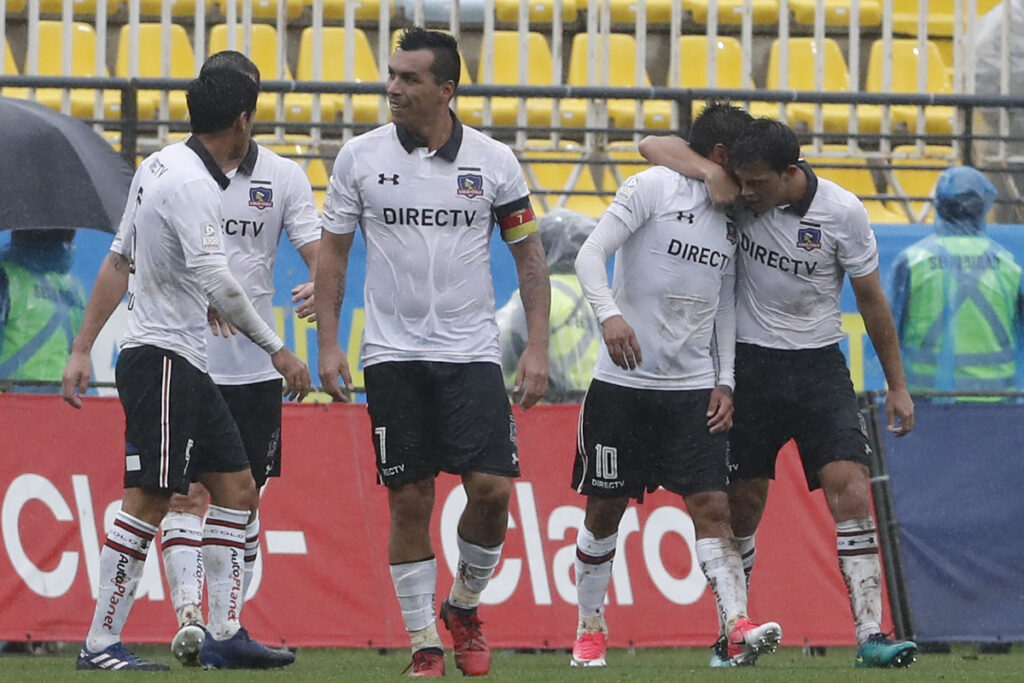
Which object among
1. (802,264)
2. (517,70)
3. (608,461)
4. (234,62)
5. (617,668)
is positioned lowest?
(617,668)

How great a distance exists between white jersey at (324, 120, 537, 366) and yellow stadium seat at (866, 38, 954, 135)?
1052cm

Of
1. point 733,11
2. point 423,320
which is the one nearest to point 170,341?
point 423,320

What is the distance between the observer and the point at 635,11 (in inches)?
657

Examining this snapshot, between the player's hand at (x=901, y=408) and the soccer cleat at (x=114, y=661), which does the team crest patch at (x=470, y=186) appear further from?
the soccer cleat at (x=114, y=661)

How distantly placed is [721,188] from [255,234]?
1.89 metres

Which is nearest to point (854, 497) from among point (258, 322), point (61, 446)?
point (258, 322)

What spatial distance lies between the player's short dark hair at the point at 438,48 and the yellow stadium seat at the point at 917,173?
7.99m

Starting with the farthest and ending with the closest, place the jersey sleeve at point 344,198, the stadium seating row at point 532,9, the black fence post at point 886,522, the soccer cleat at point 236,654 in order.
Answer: the stadium seating row at point 532,9 < the black fence post at point 886,522 < the soccer cleat at point 236,654 < the jersey sleeve at point 344,198

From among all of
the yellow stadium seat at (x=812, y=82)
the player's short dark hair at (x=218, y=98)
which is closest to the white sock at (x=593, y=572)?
the player's short dark hair at (x=218, y=98)

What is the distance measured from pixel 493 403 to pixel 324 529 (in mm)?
2417

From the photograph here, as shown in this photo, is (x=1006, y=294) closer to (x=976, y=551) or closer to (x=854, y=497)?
(x=976, y=551)

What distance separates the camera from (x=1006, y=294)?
34.9 feet

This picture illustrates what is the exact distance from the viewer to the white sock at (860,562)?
717 cm

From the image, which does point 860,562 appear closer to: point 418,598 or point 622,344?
point 622,344
